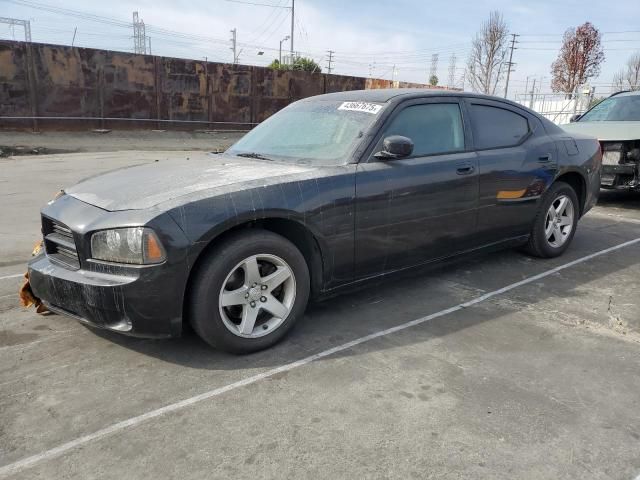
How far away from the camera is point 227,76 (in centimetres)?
2206

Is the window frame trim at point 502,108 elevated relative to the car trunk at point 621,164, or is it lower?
elevated

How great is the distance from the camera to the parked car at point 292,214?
284 centimetres

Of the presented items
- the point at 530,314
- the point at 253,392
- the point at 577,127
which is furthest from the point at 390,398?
the point at 577,127

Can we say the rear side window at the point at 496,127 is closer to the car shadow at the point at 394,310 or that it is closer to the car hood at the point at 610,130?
the car shadow at the point at 394,310

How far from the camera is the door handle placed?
410 centimetres

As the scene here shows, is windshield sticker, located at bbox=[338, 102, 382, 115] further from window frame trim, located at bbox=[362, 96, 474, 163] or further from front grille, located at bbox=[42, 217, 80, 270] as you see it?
front grille, located at bbox=[42, 217, 80, 270]

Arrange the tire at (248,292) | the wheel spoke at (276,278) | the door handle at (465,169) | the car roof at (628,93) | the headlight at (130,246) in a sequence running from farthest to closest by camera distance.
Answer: the car roof at (628,93) < the door handle at (465,169) < the wheel spoke at (276,278) < the tire at (248,292) < the headlight at (130,246)

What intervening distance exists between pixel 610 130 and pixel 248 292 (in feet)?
23.8

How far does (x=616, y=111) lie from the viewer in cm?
889

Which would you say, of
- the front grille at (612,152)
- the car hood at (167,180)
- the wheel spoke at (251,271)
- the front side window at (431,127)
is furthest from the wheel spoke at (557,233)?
the wheel spoke at (251,271)

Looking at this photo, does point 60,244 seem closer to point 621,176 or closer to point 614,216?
point 614,216

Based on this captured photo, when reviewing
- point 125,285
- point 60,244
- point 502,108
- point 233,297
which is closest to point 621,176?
point 502,108

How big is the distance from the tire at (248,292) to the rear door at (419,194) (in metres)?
0.56

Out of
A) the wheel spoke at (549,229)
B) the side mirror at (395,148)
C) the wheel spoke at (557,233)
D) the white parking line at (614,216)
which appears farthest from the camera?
the white parking line at (614,216)
